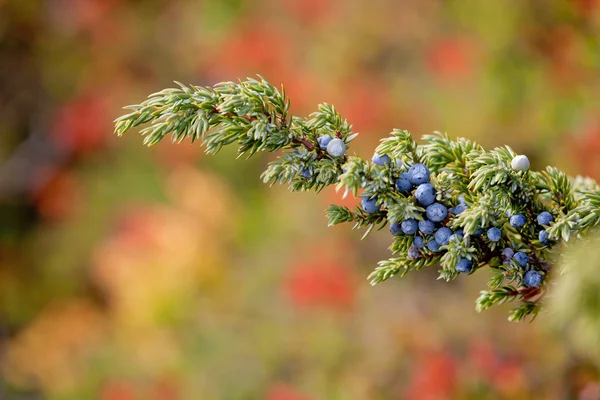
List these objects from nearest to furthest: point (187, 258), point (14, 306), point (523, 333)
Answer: point (523, 333) < point (187, 258) < point (14, 306)

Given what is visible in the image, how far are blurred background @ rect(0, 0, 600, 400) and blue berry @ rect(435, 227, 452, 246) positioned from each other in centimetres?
84

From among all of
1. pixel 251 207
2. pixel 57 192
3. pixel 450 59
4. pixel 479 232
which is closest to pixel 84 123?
pixel 57 192

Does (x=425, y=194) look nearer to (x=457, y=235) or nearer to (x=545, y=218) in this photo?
(x=457, y=235)

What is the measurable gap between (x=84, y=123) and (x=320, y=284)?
8.47ft

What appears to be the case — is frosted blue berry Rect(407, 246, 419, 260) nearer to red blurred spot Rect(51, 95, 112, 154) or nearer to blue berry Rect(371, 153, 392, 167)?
blue berry Rect(371, 153, 392, 167)

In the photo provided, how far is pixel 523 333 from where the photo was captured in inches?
79.4

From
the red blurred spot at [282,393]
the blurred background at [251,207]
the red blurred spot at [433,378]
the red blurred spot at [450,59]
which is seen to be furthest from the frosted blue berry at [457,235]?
the red blurred spot at [450,59]

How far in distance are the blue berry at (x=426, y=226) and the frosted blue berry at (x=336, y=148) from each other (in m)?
0.14

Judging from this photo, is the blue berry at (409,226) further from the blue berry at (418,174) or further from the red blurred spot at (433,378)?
the red blurred spot at (433,378)

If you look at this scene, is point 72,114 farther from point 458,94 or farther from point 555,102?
point 555,102

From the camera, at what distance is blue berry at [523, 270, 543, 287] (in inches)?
29.8

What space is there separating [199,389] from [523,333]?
157 cm

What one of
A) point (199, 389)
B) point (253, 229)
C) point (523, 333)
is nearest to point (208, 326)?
point (199, 389)

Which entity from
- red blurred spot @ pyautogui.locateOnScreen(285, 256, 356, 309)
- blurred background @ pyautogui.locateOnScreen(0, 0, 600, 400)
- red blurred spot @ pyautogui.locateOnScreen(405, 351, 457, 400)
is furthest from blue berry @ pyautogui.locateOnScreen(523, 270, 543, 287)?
red blurred spot @ pyautogui.locateOnScreen(285, 256, 356, 309)
